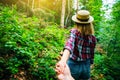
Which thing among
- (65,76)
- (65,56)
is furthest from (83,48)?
(65,76)

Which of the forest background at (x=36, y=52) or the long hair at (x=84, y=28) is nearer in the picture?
the long hair at (x=84, y=28)

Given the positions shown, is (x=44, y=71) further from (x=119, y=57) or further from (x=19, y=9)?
(x=19, y=9)

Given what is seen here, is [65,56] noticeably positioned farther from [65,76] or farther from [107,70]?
[107,70]

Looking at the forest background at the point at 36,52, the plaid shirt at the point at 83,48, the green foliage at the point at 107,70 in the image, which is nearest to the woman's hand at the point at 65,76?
the plaid shirt at the point at 83,48

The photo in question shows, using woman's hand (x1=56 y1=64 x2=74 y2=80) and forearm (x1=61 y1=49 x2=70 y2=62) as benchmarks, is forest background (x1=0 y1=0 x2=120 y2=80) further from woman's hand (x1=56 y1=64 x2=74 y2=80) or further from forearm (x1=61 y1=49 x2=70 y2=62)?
woman's hand (x1=56 y1=64 x2=74 y2=80)

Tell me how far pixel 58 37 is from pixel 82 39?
11176 mm

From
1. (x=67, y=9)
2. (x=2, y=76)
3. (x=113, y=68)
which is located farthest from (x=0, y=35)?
(x=67, y=9)

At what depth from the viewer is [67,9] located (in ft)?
119

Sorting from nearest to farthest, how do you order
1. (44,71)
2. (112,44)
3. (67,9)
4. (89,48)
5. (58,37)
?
1. (89,48)
2. (44,71)
3. (112,44)
4. (58,37)
5. (67,9)

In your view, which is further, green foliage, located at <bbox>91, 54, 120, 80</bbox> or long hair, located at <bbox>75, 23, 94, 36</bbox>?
green foliage, located at <bbox>91, 54, 120, 80</bbox>

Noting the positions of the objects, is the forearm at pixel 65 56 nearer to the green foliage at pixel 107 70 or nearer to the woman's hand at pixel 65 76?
the woman's hand at pixel 65 76

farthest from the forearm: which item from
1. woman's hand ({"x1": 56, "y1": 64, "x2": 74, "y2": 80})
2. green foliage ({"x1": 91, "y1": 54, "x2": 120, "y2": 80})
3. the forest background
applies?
green foliage ({"x1": 91, "y1": 54, "x2": 120, "y2": 80})

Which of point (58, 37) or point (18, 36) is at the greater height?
point (18, 36)

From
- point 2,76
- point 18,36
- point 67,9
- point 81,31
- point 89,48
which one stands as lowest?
point 67,9
